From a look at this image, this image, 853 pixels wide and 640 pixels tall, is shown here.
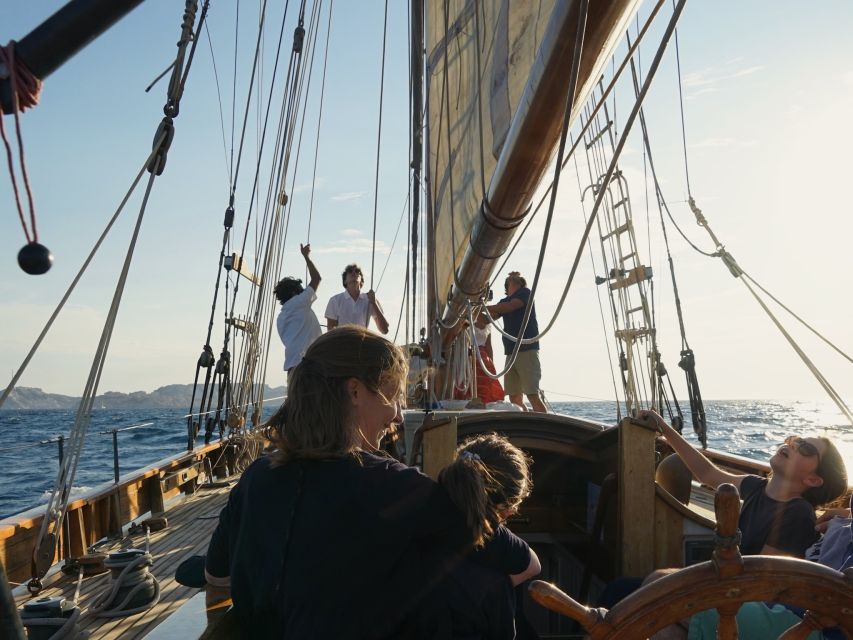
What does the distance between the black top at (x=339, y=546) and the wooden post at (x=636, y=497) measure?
5.03 ft

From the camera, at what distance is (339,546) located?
1.34 metres

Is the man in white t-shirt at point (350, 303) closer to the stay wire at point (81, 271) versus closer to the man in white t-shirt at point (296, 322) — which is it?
the man in white t-shirt at point (296, 322)

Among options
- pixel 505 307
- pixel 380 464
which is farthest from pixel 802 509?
pixel 505 307

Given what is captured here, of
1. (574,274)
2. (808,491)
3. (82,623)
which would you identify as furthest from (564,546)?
(82,623)

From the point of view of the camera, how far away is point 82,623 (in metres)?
3.15

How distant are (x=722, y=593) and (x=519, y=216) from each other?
2.03 metres

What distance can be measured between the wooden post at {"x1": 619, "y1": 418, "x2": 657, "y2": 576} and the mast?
2.34 m

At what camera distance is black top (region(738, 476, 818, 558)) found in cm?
229

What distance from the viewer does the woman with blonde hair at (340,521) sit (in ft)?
4.41

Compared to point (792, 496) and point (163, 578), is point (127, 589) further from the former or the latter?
point (792, 496)

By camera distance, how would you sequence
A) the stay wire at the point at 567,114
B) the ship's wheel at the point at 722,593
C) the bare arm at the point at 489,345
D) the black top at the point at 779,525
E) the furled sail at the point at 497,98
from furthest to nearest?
the bare arm at the point at 489,345
the black top at the point at 779,525
the furled sail at the point at 497,98
the stay wire at the point at 567,114
the ship's wheel at the point at 722,593

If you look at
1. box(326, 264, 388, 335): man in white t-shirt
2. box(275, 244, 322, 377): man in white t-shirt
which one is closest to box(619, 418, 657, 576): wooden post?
box(275, 244, 322, 377): man in white t-shirt

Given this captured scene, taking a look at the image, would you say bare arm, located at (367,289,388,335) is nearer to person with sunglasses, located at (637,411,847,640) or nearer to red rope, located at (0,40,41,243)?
person with sunglasses, located at (637,411,847,640)

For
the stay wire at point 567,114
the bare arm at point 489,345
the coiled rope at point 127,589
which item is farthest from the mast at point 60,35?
the bare arm at point 489,345
